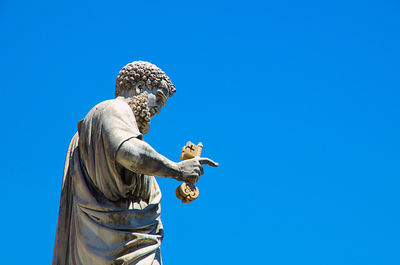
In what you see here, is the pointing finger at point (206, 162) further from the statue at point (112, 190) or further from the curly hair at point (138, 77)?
the curly hair at point (138, 77)

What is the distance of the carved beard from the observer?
8.36 metres

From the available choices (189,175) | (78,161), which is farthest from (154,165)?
(78,161)

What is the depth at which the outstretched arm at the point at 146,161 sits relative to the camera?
24.3 ft

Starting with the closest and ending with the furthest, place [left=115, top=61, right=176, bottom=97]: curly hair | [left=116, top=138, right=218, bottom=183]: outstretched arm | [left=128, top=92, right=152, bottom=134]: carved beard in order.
A: [left=116, top=138, right=218, bottom=183]: outstretched arm < [left=128, top=92, right=152, bottom=134]: carved beard < [left=115, top=61, right=176, bottom=97]: curly hair

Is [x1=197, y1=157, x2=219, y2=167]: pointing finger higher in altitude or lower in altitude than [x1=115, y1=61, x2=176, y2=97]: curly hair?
lower

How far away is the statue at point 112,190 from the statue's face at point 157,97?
1.18 feet

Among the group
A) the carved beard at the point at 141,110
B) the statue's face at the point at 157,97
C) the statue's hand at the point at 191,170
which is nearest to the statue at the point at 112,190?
the statue's hand at the point at 191,170

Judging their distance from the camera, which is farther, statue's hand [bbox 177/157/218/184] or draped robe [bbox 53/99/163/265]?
statue's hand [bbox 177/157/218/184]

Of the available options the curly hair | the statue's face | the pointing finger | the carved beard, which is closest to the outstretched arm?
the pointing finger

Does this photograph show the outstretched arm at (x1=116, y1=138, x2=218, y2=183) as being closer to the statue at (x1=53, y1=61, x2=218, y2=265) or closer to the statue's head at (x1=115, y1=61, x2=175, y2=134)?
the statue at (x1=53, y1=61, x2=218, y2=265)

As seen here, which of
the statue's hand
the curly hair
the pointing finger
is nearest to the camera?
the statue's hand

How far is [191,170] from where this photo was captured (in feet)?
25.8

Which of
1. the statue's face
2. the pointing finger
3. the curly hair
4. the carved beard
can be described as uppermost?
the curly hair

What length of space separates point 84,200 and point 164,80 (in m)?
1.85
